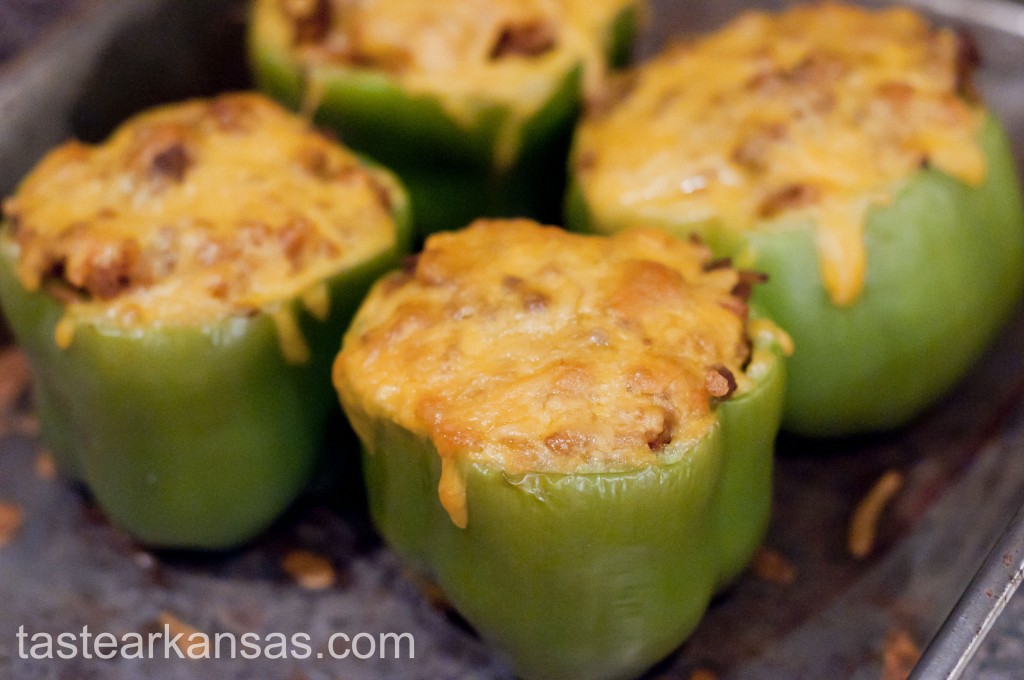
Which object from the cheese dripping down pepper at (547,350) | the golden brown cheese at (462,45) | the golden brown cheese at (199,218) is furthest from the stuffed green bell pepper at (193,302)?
the golden brown cheese at (462,45)

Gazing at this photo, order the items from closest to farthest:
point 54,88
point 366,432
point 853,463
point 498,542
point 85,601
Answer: point 498,542 < point 366,432 < point 85,601 < point 853,463 < point 54,88

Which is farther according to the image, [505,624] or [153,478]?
[153,478]

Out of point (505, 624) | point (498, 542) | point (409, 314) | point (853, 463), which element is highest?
point (409, 314)

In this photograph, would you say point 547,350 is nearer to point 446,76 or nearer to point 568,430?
point 568,430

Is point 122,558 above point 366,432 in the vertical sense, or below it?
below

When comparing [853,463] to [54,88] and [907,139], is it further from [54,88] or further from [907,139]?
[54,88]

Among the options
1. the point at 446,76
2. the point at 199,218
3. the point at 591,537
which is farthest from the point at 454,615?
the point at 446,76

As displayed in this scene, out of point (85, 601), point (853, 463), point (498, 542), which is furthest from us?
point (853, 463)

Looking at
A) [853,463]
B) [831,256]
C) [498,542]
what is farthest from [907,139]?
[498,542]
